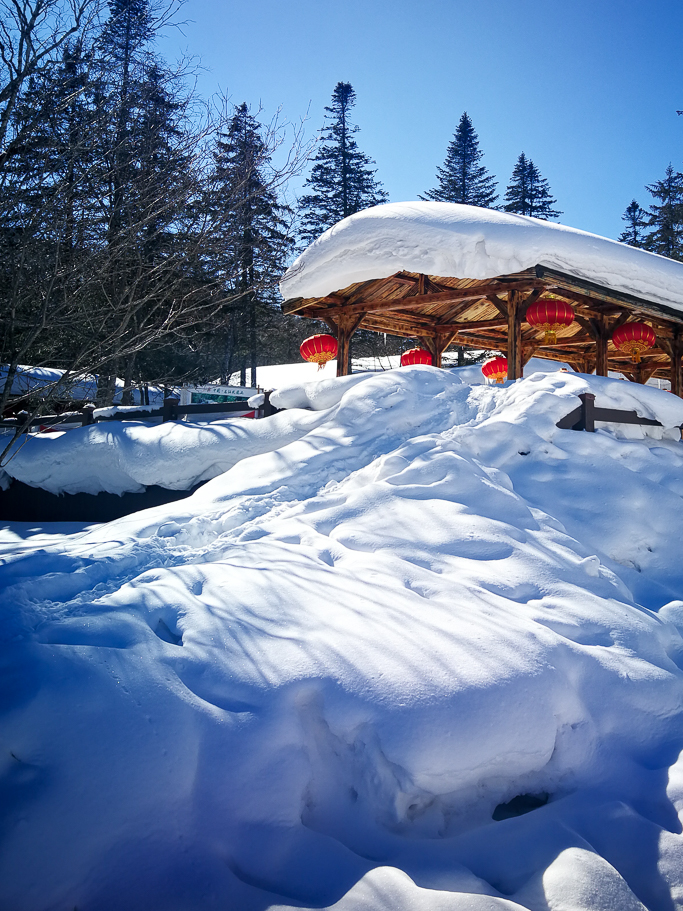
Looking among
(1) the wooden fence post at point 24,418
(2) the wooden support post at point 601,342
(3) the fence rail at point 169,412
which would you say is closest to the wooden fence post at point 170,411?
(3) the fence rail at point 169,412

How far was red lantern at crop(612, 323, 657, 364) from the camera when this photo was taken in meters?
8.98

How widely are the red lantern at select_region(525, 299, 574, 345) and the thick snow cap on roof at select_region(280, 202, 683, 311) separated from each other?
517 mm

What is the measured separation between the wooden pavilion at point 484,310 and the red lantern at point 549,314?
0.69ft

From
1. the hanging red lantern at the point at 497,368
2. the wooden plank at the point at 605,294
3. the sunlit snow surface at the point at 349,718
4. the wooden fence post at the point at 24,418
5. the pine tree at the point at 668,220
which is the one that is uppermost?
A: the pine tree at the point at 668,220

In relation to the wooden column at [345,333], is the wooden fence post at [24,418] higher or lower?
lower

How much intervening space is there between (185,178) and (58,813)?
560cm

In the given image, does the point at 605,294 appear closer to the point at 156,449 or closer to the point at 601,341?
the point at 601,341

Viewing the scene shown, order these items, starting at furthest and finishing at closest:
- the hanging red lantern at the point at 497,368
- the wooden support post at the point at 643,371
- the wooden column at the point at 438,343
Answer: the wooden support post at the point at 643,371 → the wooden column at the point at 438,343 → the hanging red lantern at the point at 497,368

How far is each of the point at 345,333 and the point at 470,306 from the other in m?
2.65

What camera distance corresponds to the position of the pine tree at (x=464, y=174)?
27281 millimetres

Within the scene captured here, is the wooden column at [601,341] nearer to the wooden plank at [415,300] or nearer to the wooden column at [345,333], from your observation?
the wooden plank at [415,300]

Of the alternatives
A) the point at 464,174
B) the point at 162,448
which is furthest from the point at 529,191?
A: the point at 162,448

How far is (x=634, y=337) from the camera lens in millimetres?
9039

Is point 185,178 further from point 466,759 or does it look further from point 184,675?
point 466,759
